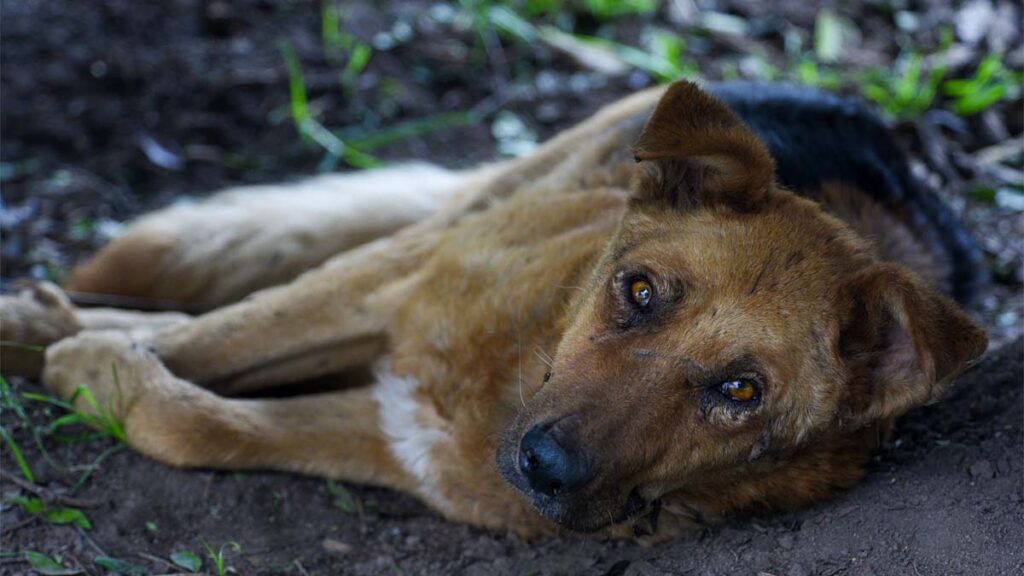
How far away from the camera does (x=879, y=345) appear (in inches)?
127

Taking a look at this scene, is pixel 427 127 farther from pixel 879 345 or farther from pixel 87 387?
pixel 879 345

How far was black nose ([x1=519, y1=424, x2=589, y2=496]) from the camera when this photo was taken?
283cm

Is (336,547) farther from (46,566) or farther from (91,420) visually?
(91,420)

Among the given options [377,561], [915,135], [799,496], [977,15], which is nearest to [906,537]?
[799,496]

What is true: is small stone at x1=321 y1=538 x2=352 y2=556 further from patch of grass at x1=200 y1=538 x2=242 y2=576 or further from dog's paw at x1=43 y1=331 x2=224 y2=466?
dog's paw at x1=43 y1=331 x2=224 y2=466

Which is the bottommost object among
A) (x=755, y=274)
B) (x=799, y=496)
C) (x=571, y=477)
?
(x=799, y=496)

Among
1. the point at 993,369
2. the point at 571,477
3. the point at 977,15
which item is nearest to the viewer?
the point at 571,477

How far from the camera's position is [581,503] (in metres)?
2.94

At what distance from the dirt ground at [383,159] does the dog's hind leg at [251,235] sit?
71cm

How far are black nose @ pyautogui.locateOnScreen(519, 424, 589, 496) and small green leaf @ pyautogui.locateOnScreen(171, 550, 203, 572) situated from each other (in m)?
1.18

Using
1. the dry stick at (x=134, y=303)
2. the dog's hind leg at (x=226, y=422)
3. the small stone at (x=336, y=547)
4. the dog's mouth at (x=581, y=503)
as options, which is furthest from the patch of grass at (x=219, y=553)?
the dry stick at (x=134, y=303)

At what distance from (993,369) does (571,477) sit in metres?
1.86

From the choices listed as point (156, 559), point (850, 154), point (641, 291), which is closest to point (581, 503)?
point (641, 291)

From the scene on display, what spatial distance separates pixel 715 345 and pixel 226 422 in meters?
A: 1.77
